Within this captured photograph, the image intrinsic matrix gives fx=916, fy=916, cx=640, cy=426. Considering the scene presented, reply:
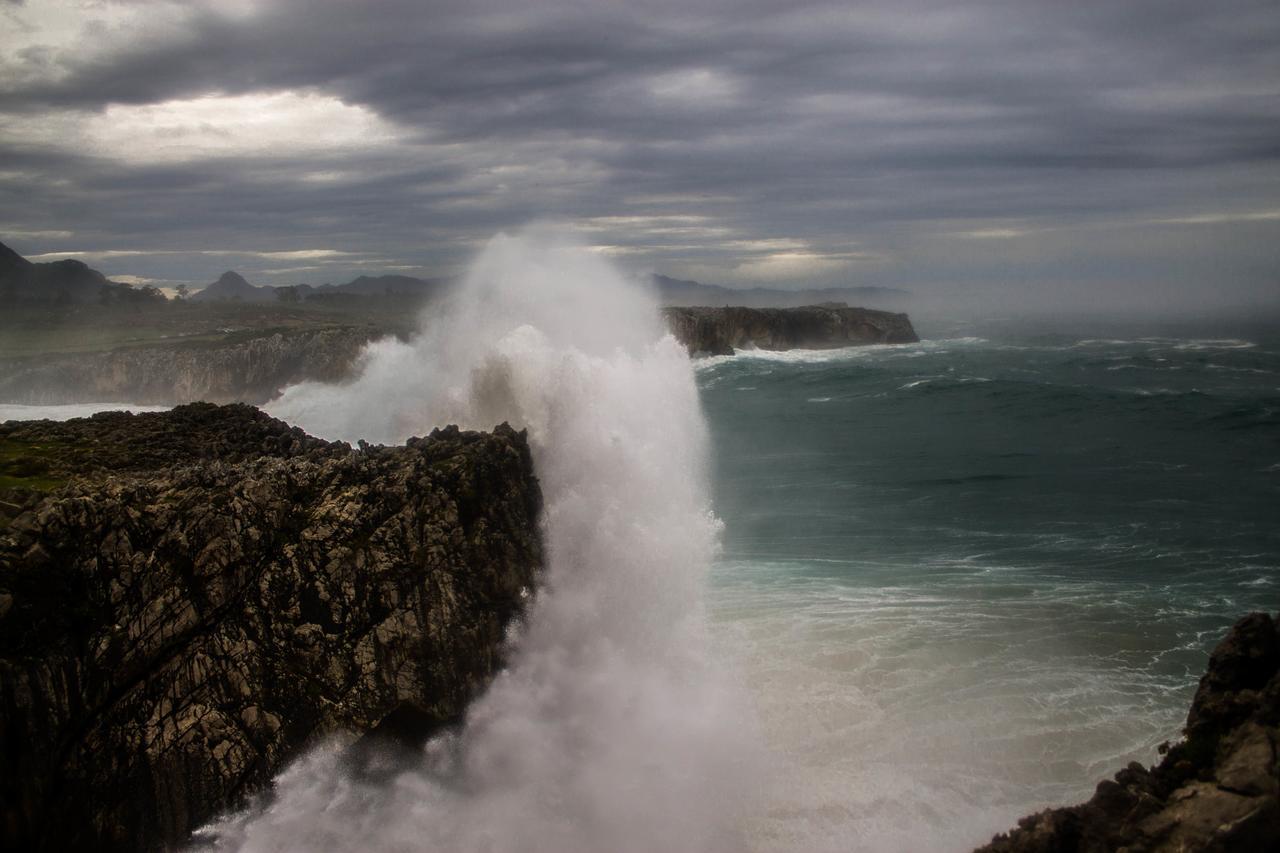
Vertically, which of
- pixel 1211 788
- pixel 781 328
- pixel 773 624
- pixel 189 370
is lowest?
pixel 773 624

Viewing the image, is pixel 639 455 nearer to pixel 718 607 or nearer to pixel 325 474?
pixel 718 607

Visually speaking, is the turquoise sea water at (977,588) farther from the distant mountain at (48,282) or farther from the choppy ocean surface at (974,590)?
the distant mountain at (48,282)

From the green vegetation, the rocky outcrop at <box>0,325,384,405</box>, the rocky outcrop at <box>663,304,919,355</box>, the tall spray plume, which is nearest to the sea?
the tall spray plume

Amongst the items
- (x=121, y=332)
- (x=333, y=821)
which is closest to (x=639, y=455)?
(x=333, y=821)

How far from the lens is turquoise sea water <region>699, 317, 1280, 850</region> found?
46.3ft

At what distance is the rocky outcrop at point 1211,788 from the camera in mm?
8148

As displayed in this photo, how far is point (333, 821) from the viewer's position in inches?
512

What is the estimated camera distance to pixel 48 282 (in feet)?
374

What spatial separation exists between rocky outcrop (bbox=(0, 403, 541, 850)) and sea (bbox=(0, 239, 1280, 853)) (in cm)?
84

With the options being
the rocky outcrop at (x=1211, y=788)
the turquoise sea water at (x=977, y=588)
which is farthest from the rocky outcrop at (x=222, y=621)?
the rocky outcrop at (x=1211, y=788)

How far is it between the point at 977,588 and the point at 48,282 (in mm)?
124958

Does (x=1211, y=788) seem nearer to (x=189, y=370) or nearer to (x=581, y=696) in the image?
(x=581, y=696)

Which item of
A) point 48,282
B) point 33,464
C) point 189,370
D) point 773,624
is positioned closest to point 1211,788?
point 773,624

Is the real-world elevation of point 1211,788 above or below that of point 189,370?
below
